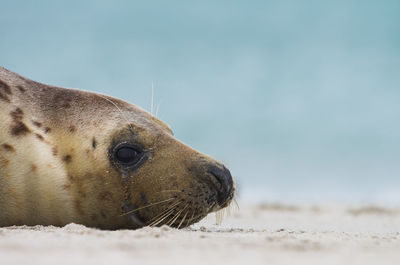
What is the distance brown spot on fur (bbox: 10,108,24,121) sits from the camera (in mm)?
4637

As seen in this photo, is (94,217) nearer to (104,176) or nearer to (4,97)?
(104,176)

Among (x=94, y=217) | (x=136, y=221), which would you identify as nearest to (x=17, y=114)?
(x=94, y=217)

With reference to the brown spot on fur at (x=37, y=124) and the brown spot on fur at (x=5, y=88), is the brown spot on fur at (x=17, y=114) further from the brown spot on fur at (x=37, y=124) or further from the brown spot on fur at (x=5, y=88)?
the brown spot on fur at (x=5, y=88)

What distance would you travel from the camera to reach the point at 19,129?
455 cm

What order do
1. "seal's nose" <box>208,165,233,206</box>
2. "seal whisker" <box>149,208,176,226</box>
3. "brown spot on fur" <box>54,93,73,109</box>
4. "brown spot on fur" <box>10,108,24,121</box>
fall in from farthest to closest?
1. "brown spot on fur" <box>54,93,73,109</box>
2. "brown spot on fur" <box>10,108,24,121</box>
3. "seal's nose" <box>208,165,233,206</box>
4. "seal whisker" <box>149,208,176,226</box>

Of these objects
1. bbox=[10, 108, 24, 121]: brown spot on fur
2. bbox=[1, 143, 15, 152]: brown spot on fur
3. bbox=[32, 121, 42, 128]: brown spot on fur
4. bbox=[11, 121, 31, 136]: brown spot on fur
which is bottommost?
bbox=[1, 143, 15, 152]: brown spot on fur

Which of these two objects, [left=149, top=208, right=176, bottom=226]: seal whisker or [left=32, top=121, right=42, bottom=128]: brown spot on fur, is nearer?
[left=149, top=208, right=176, bottom=226]: seal whisker

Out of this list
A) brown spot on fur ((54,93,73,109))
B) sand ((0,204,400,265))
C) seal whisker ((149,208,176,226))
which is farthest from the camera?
brown spot on fur ((54,93,73,109))

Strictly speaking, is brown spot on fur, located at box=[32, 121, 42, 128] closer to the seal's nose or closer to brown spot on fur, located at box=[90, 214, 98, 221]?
brown spot on fur, located at box=[90, 214, 98, 221]

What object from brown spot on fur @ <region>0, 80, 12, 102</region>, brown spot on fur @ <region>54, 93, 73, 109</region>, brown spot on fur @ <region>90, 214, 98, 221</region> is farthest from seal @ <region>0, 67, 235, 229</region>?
brown spot on fur @ <region>54, 93, 73, 109</region>

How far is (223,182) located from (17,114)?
6.15 ft

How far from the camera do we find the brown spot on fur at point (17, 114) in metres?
4.64

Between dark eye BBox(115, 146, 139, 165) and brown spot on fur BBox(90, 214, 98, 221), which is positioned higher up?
dark eye BBox(115, 146, 139, 165)

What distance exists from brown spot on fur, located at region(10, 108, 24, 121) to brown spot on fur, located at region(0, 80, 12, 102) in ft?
0.53
